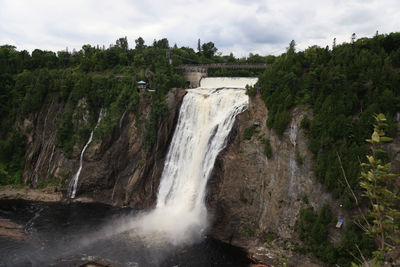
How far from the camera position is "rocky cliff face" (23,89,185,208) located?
121 feet

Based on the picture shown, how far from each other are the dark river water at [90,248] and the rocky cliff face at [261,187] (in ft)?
7.14

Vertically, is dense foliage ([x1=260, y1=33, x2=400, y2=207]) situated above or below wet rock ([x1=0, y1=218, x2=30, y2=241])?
above

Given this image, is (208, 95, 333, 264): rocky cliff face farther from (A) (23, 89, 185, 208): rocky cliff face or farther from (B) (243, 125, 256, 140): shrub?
(A) (23, 89, 185, 208): rocky cliff face

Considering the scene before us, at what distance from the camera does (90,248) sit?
26172 millimetres

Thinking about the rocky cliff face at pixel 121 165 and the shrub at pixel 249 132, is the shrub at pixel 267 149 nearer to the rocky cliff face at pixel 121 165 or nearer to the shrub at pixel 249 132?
the shrub at pixel 249 132

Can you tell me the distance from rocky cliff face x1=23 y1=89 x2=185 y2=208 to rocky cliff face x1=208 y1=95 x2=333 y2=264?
10034 millimetres

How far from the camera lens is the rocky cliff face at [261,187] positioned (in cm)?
2464

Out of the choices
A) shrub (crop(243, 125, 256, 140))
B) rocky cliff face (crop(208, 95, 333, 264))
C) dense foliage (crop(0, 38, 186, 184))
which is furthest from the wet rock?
shrub (crop(243, 125, 256, 140))

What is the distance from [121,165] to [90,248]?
45.9 feet

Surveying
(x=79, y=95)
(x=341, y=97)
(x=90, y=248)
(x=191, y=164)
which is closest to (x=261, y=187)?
(x=191, y=164)

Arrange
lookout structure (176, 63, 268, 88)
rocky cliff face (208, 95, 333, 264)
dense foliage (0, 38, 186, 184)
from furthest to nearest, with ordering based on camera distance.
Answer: lookout structure (176, 63, 268, 88) < dense foliage (0, 38, 186, 184) < rocky cliff face (208, 95, 333, 264)

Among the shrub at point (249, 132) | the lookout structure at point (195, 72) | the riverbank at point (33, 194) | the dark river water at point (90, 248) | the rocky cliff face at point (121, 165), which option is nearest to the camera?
the dark river water at point (90, 248)

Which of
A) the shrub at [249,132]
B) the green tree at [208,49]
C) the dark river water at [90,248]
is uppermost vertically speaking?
the green tree at [208,49]

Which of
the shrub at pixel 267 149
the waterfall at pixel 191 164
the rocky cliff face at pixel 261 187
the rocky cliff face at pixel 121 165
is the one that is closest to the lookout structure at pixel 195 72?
the rocky cliff face at pixel 121 165
